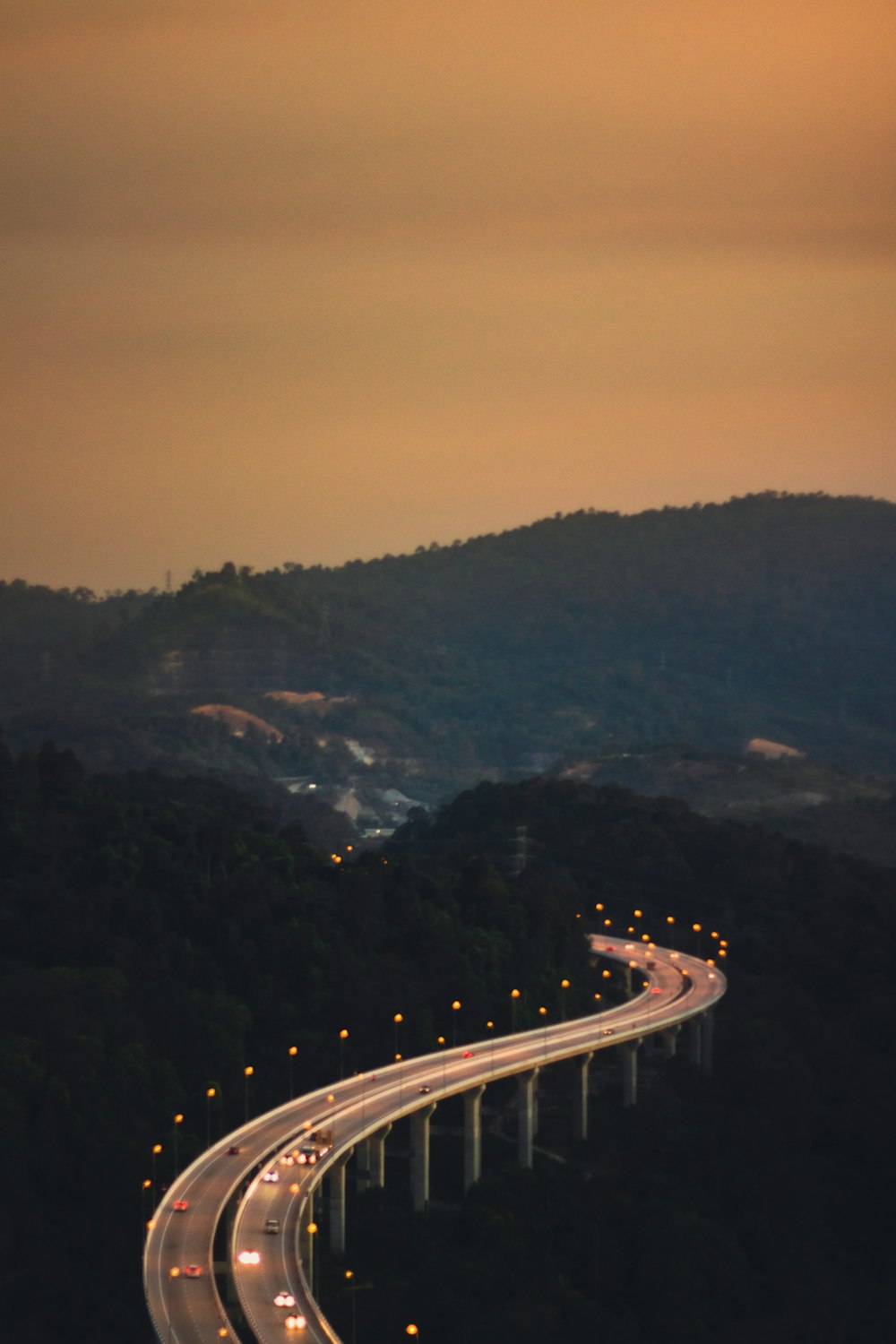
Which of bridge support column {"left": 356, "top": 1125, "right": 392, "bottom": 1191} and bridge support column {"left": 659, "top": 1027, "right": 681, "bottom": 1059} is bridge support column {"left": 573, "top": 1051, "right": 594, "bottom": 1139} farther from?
bridge support column {"left": 356, "top": 1125, "right": 392, "bottom": 1191}

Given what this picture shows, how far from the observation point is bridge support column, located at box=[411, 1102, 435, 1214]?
77.0 meters

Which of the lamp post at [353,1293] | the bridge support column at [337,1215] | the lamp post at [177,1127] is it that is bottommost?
the lamp post at [353,1293]

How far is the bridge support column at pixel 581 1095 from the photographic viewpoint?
89625 millimetres

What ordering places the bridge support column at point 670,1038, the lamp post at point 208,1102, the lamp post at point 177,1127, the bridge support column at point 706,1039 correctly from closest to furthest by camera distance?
the lamp post at point 177,1127 → the lamp post at point 208,1102 → the bridge support column at point 670,1038 → the bridge support column at point 706,1039

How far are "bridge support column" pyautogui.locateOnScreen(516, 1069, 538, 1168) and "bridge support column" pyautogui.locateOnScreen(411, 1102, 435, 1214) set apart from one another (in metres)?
8.36

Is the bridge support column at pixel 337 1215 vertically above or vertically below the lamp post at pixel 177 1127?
below

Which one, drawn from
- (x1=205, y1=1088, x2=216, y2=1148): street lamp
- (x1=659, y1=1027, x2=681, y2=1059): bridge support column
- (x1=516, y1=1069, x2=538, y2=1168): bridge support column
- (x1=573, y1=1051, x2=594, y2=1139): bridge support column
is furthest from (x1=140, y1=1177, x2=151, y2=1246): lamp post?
(x1=659, y1=1027, x2=681, y2=1059): bridge support column

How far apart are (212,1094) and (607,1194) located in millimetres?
13662

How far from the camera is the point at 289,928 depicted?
95.8 meters

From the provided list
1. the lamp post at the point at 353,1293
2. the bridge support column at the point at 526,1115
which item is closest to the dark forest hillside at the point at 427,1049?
the lamp post at the point at 353,1293

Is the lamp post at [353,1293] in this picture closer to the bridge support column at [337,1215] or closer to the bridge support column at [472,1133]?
the bridge support column at [337,1215]

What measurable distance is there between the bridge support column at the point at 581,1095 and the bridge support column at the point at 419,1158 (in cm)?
1324

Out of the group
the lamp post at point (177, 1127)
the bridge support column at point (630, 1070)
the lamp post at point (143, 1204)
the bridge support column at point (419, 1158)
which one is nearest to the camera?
the lamp post at point (143, 1204)

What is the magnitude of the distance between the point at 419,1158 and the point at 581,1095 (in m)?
14.3
